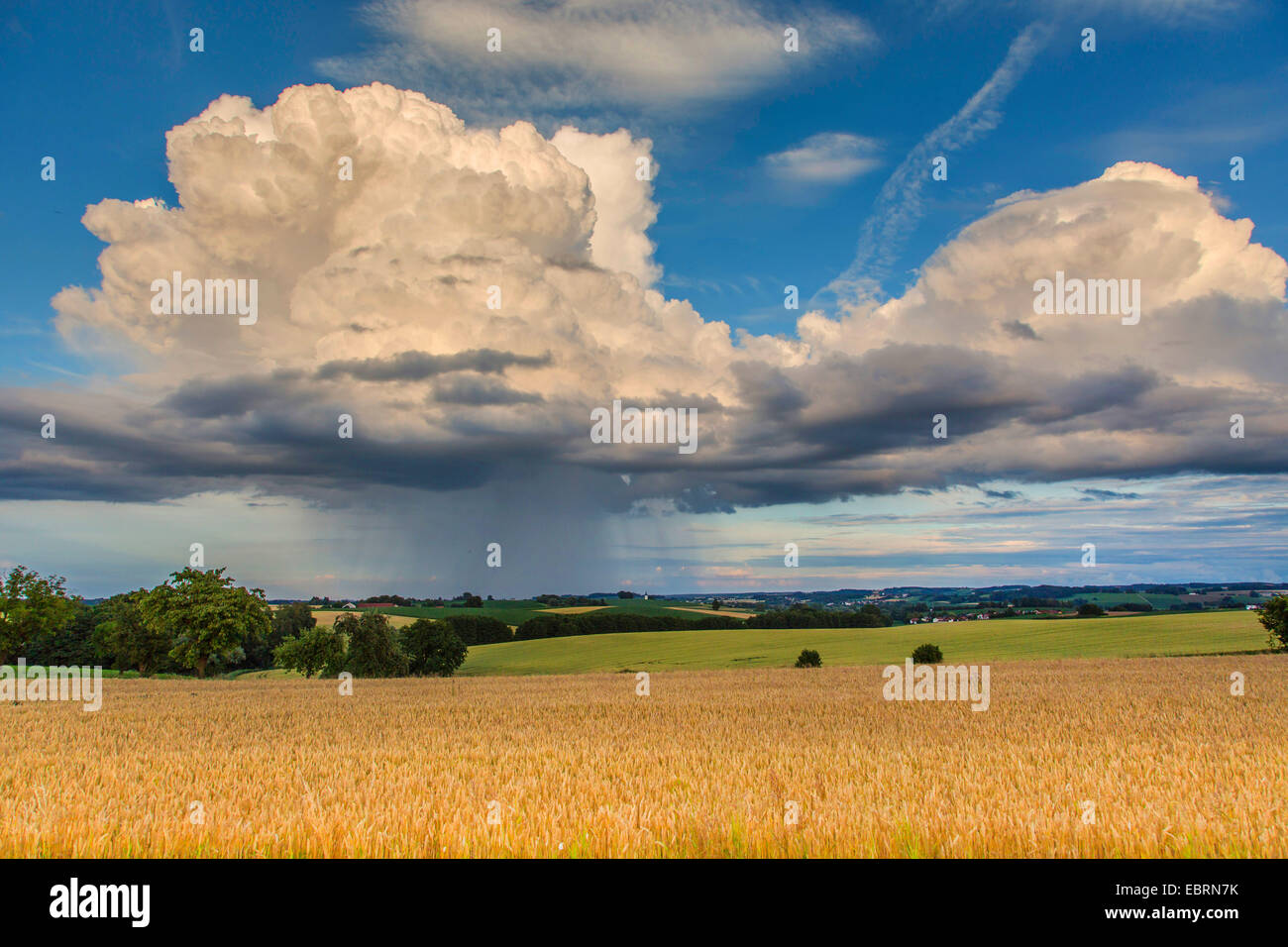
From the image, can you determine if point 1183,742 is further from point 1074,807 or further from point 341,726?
point 341,726

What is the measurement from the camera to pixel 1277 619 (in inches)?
2315

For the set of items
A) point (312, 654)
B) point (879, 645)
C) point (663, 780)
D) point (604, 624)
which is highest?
point (663, 780)

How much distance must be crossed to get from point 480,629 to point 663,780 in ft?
356

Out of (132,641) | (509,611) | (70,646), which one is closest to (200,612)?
(132,641)

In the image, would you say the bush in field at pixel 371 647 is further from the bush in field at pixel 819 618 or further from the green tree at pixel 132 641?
the bush in field at pixel 819 618

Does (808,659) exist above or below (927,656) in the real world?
below

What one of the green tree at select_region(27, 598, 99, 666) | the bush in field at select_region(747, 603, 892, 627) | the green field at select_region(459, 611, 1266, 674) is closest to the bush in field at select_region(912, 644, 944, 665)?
the green field at select_region(459, 611, 1266, 674)

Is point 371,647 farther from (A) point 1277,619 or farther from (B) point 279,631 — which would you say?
(A) point 1277,619

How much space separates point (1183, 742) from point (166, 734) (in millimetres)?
24433

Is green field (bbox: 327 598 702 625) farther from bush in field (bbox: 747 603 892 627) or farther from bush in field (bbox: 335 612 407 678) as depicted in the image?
bush in field (bbox: 335 612 407 678)

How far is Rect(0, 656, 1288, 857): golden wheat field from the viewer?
322 inches

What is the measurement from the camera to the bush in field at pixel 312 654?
2398 inches

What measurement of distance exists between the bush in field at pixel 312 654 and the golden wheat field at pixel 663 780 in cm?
3728
